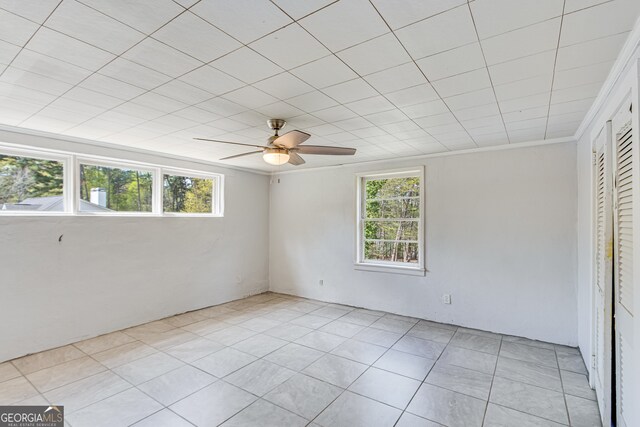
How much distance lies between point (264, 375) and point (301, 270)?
2878mm

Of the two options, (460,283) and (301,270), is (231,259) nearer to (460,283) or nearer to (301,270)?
(301,270)

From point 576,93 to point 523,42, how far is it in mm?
1053

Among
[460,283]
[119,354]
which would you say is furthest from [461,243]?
[119,354]

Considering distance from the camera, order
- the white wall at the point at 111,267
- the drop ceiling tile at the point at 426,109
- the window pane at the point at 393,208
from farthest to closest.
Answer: the window pane at the point at 393,208 → the white wall at the point at 111,267 → the drop ceiling tile at the point at 426,109

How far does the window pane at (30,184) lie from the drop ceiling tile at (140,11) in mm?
3000

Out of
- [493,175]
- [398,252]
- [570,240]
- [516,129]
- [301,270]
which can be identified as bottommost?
[301,270]

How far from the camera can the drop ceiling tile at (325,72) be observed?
1.88 m

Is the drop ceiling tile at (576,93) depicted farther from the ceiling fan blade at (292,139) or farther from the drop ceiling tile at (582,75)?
the ceiling fan blade at (292,139)

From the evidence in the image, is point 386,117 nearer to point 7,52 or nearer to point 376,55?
point 376,55

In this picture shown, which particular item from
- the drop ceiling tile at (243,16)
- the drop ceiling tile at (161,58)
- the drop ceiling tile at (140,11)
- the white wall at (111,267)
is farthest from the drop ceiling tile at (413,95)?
the white wall at (111,267)

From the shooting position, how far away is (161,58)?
185 cm

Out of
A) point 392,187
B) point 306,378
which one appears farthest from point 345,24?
point 392,187

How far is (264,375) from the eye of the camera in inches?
112

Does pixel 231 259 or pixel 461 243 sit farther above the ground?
pixel 461 243
